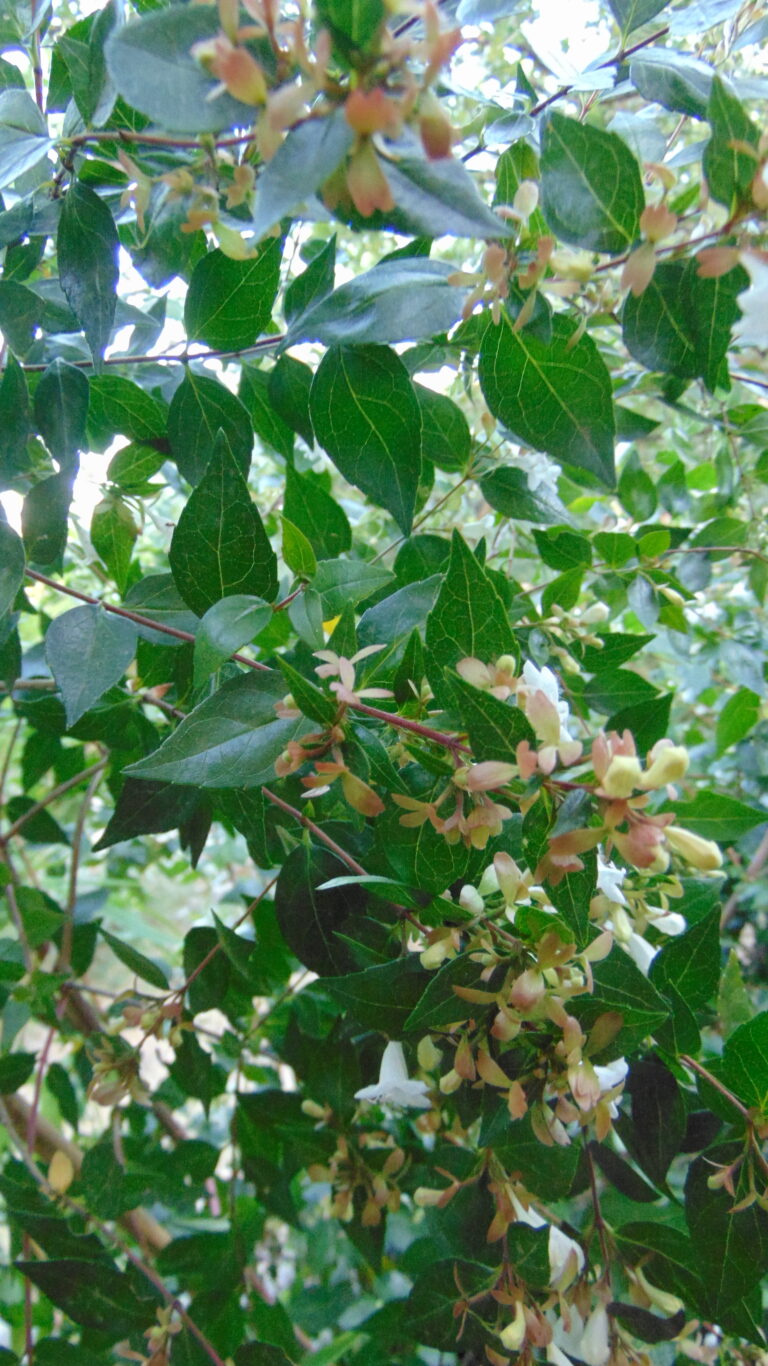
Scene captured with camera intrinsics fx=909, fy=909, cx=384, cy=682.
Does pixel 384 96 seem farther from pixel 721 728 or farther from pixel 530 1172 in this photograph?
pixel 721 728

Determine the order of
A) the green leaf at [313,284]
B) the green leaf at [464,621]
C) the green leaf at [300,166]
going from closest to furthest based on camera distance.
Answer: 1. the green leaf at [300,166]
2. the green leaf at [464,621]
3. the green leaf at [313,284]

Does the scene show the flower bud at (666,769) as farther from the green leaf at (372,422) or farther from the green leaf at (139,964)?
the green leaf at (139,964)

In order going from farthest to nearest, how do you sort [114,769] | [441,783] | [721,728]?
[721,728] → [114,769] → [441,783]

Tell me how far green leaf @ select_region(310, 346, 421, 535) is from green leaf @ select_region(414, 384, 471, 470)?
12 cm

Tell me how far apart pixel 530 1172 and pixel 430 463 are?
1.28ft

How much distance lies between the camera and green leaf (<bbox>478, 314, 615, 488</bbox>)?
0.41 m

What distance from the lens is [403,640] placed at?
1.31 feet

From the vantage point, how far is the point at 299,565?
17.2 inches

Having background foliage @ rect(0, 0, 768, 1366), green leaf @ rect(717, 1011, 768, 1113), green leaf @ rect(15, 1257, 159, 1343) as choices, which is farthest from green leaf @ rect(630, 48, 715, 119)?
green leaf @ rect(15, 1257, 159, 1343)

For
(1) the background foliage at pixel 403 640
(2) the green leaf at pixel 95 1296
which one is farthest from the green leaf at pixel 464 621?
(2) the green leaf at pixel 95 1296

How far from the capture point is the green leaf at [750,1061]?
16.8 inches

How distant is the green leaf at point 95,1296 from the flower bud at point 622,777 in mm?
486

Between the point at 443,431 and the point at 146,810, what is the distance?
0.29 metres

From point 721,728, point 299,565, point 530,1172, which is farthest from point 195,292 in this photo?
point 721,728
